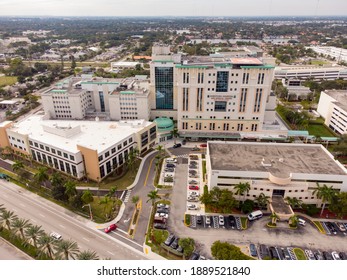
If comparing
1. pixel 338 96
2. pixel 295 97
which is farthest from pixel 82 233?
pixel 295 97

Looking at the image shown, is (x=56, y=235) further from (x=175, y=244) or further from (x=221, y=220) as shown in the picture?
(x=221, y=220)

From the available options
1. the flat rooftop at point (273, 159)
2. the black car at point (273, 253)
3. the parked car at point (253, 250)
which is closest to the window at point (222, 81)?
the flat rooftop at point (273, 159)

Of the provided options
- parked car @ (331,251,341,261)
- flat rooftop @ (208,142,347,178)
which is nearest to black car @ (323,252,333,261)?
parked car @ (331,251,341,261)

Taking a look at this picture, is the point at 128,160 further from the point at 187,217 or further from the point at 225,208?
the point at 225,208

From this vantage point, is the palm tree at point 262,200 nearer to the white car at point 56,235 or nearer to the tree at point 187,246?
the tree at point 187,246

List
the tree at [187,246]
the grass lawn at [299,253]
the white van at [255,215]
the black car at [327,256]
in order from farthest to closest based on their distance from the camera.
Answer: the white van at [255,215] < the grass lawn at [299,253] < the black car at [327,256] < the tree at [187,246]

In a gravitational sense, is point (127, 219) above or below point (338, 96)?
below
